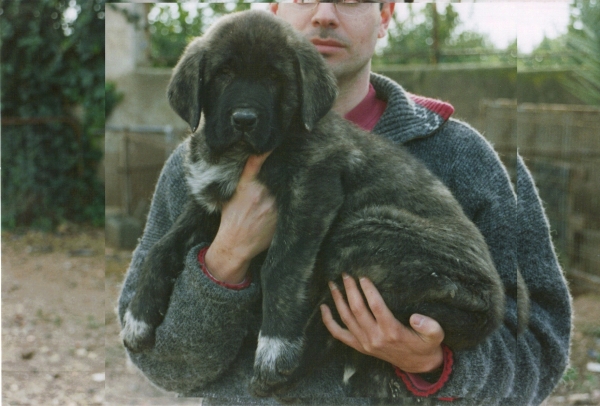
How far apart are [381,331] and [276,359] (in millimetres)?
350

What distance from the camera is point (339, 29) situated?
2.32 meters

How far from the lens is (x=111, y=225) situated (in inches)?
114

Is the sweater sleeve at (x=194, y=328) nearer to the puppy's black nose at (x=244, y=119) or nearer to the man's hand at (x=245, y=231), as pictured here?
the man's hand at (x=245, y=231)

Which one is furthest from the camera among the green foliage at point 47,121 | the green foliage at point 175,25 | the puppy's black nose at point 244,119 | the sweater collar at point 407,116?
the green foliage at point 47,121

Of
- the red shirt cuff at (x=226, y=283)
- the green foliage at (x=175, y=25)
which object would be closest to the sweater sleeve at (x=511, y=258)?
the red shirt cuff at (x=226, y=283)

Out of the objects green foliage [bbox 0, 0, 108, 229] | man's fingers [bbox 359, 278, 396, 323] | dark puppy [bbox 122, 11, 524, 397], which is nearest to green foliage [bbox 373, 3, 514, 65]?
dark puppy [bbox 122, 11, 524, 397]

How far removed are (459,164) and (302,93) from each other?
0.63 meters

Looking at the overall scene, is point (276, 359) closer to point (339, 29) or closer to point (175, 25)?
point (339, 29)

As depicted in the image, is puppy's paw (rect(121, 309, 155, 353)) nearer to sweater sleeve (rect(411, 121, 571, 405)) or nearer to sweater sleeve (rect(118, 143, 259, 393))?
sweater sleeve (rect(118, 143, 259, 393))

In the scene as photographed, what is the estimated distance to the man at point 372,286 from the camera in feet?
6.87

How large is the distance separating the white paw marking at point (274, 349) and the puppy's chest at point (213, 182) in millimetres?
498

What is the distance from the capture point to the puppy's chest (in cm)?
219

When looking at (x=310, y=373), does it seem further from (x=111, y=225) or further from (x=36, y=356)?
(x=36, y=356)

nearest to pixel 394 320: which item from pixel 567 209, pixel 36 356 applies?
pixel 567 209
